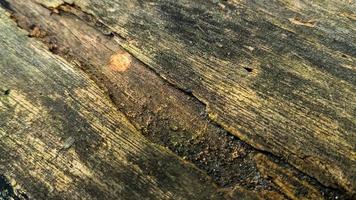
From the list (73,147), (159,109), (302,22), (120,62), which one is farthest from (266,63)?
(73,147)

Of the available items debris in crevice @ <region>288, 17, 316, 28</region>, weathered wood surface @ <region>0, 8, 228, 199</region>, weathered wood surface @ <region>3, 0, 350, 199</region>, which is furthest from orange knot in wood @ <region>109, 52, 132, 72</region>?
debris in crevice @ <region>288, 17, 316, 28</region>

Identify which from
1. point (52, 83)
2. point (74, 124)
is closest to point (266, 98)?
point (74, 124)

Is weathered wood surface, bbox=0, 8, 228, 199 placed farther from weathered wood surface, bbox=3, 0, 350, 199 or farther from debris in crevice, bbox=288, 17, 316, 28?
debris in crevice, bbox=288, 17, 316, 28

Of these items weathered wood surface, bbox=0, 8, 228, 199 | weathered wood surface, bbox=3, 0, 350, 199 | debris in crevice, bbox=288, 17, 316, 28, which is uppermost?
debris in crevice, bbox=288, 17, 316, 28

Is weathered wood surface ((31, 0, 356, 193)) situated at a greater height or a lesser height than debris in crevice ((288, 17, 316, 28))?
lesser

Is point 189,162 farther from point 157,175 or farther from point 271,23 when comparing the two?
point 271,23

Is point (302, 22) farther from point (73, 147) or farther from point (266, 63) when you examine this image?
point (73, 147)
